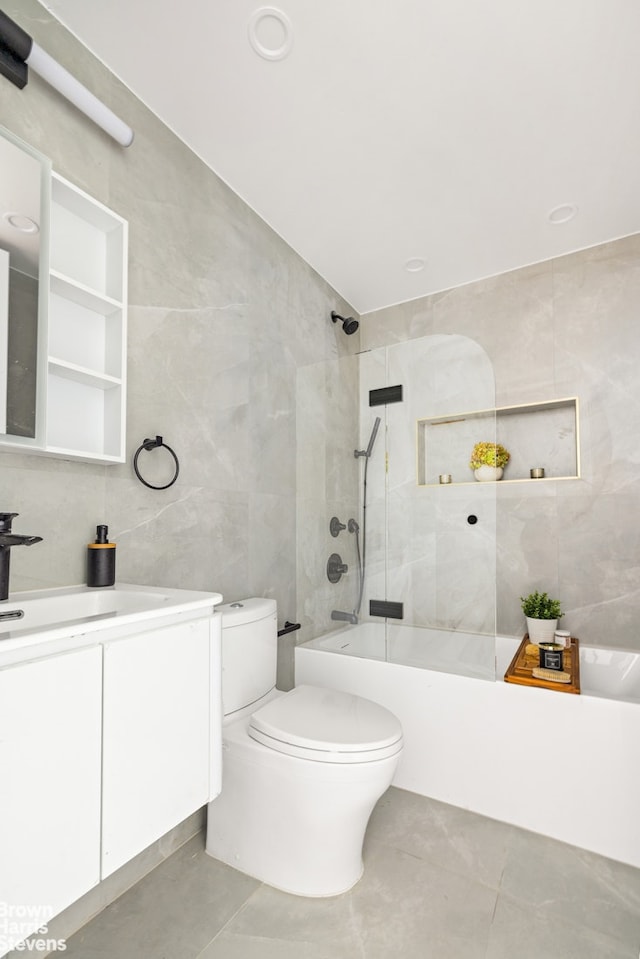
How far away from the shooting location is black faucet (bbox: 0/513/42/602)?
1036 millimetres

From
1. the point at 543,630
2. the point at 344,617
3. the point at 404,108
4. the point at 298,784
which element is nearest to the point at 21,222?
the point at 404,108

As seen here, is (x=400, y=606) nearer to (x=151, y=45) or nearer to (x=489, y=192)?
(x=489, y=192)

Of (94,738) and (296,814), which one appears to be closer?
(94,738)

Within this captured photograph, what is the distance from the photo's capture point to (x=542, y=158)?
6.44 ft

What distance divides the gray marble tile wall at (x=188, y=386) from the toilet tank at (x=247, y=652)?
0.20m

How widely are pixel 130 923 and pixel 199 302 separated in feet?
6.36

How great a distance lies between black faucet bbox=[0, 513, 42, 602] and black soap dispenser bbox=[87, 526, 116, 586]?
0.27 m

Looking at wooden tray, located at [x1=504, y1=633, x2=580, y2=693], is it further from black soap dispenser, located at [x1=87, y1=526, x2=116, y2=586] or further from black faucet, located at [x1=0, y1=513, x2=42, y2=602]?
black faucet, located at [x1=0, y1=513, x2=42, y2=602]

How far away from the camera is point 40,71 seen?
126 cm

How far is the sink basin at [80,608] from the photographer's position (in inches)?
32.4

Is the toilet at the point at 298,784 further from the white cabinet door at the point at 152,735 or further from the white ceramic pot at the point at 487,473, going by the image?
the white ceramic pot at the point at 487,473

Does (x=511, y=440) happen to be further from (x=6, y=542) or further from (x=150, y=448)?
(x=6, y=542)

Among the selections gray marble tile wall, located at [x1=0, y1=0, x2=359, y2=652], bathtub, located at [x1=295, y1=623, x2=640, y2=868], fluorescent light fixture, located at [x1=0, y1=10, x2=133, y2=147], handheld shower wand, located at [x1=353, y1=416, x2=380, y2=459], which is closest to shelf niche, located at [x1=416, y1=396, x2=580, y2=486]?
handheld shower wand, located at [x1=353, y1=416, x2=380, y2=459]

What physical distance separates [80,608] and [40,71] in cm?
138
